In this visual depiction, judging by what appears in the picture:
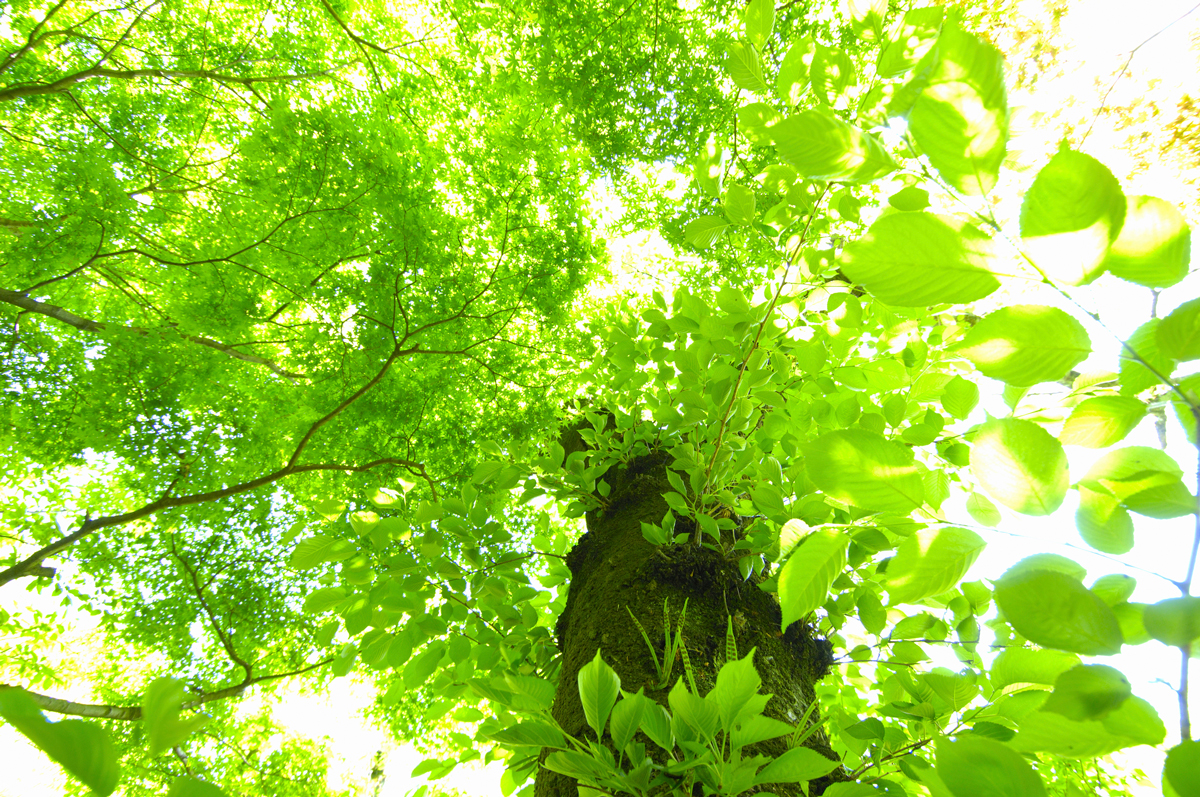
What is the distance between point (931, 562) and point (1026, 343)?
225mm

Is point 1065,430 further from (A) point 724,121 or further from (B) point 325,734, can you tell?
(B) point 325,734

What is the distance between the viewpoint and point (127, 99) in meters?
→ 3.95

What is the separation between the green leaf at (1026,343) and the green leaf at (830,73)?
0.53 m

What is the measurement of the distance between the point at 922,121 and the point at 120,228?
15.6ft

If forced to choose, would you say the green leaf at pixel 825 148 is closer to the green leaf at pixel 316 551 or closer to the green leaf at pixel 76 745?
the green leaf at pixel 76 745

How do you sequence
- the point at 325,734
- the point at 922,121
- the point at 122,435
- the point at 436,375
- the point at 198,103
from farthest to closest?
the point at 325,734 < the point at 198,103 < the point at 436,375 < the point at 122,435 < the point at 922,121

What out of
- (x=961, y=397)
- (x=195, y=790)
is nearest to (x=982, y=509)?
(x=961, y=397)

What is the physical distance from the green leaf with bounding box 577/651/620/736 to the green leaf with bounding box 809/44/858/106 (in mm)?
925

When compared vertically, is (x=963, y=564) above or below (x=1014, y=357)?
below

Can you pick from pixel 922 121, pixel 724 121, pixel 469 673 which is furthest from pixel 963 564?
pixel 724 121

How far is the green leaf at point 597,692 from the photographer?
0.71 meters

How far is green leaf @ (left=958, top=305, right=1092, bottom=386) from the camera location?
451mm

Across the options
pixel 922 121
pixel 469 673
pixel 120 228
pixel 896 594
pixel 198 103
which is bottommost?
pixel 896 594

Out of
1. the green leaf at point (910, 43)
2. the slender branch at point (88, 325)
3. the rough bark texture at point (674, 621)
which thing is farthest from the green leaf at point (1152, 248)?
the slender branch at point (88, 325)
